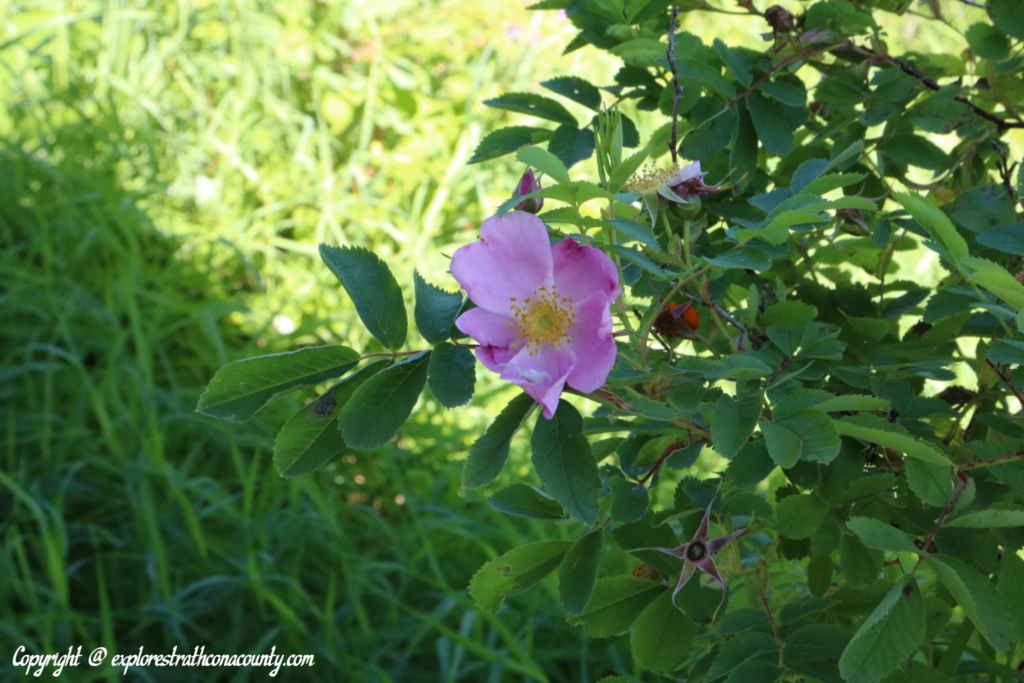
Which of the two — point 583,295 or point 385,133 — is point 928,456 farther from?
point 385,133

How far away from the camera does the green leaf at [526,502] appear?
711mm

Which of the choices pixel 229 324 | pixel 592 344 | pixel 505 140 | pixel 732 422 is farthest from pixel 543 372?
pixel 229 324

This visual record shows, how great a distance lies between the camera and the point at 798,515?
704 millimetres

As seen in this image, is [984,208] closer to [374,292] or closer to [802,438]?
[802,438]

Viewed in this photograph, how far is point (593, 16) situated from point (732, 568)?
520mm

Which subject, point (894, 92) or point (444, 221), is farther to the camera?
point (444, 221)

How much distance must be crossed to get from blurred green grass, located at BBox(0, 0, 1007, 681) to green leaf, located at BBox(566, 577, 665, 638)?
26.1 inches

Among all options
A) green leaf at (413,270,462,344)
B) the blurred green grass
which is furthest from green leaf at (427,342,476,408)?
the blurred green grass

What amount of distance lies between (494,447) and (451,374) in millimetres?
57

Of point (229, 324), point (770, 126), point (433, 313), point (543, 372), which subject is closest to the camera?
point (543, 372)

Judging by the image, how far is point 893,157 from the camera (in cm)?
86

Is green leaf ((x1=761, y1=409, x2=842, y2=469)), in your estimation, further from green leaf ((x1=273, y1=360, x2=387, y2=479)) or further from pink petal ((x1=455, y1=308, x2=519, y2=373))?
green leaf ((x1=273, y1=360, x2=387, y2=479))

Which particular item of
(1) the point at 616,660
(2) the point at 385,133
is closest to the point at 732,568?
(1) the point at 616,660

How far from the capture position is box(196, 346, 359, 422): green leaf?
1.84 ft
